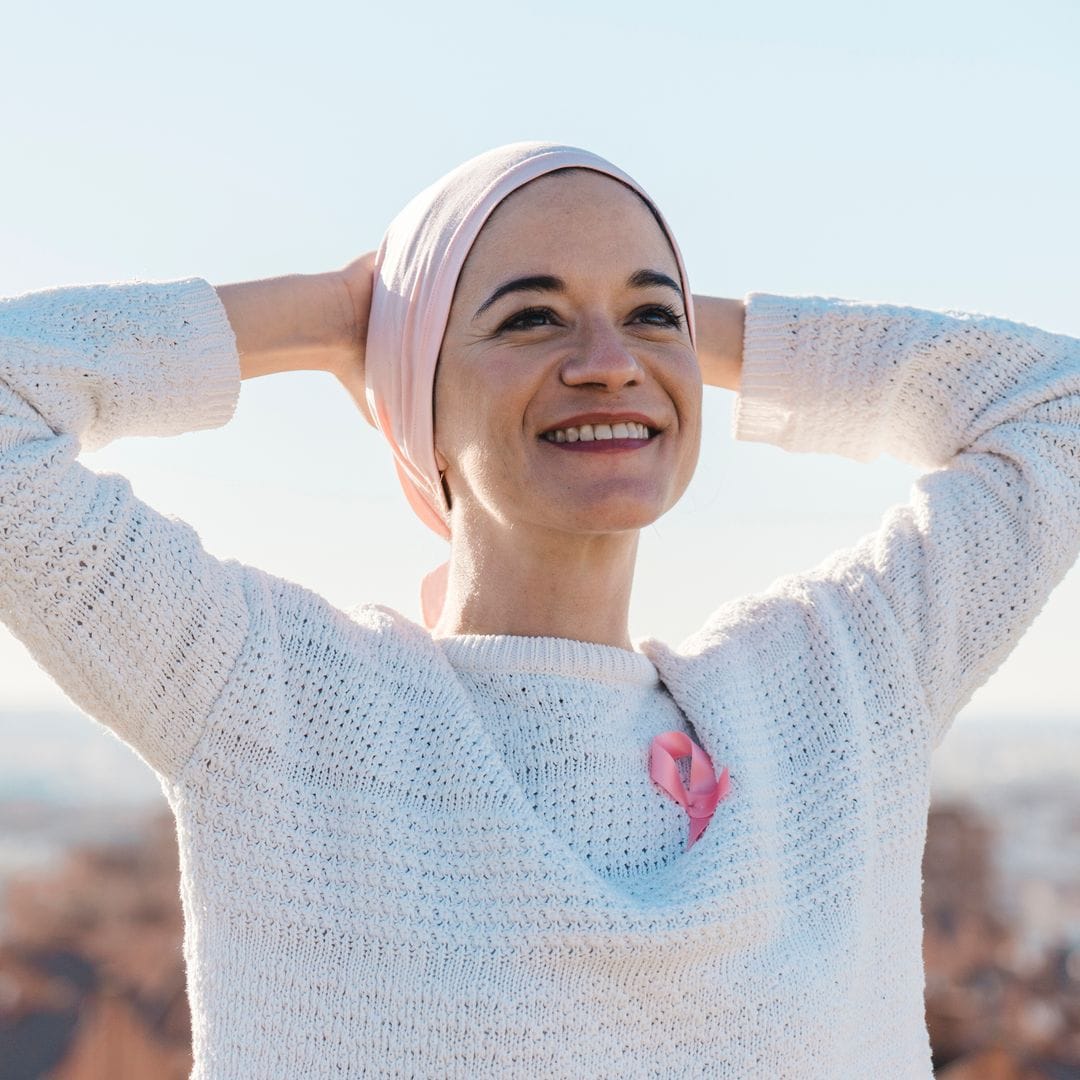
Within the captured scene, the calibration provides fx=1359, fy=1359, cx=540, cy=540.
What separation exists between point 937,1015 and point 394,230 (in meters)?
4.19

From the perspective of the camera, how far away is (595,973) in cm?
156

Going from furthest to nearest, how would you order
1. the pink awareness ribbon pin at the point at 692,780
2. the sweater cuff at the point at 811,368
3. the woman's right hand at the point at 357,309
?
the sweater cuff at the point at 811,368 → the woman's right hand at the point at 357,309 → the pink awareness ribbon pin at the point at 692,780

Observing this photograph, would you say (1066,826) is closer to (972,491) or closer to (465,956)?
(972,491)

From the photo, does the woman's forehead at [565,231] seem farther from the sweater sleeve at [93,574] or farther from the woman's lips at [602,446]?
the sweater sleeve at [93,574]

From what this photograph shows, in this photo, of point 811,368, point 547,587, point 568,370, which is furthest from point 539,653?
point 811,368

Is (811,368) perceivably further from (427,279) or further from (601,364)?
(427,279)

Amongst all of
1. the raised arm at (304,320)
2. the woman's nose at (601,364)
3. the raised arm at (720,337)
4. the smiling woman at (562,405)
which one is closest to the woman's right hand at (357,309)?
the raised arm at (304,320)

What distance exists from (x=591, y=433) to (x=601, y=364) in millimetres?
92

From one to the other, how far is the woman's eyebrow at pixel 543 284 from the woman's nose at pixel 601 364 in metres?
0.09

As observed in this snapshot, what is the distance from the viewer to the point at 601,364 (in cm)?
177

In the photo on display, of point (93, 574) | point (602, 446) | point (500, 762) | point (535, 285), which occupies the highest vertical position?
point (535, 285)

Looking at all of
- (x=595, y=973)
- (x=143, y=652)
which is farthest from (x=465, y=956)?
(x=143, y=652)

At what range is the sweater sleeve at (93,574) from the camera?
4.97ft

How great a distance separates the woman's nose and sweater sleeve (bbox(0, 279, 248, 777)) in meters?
0.51
